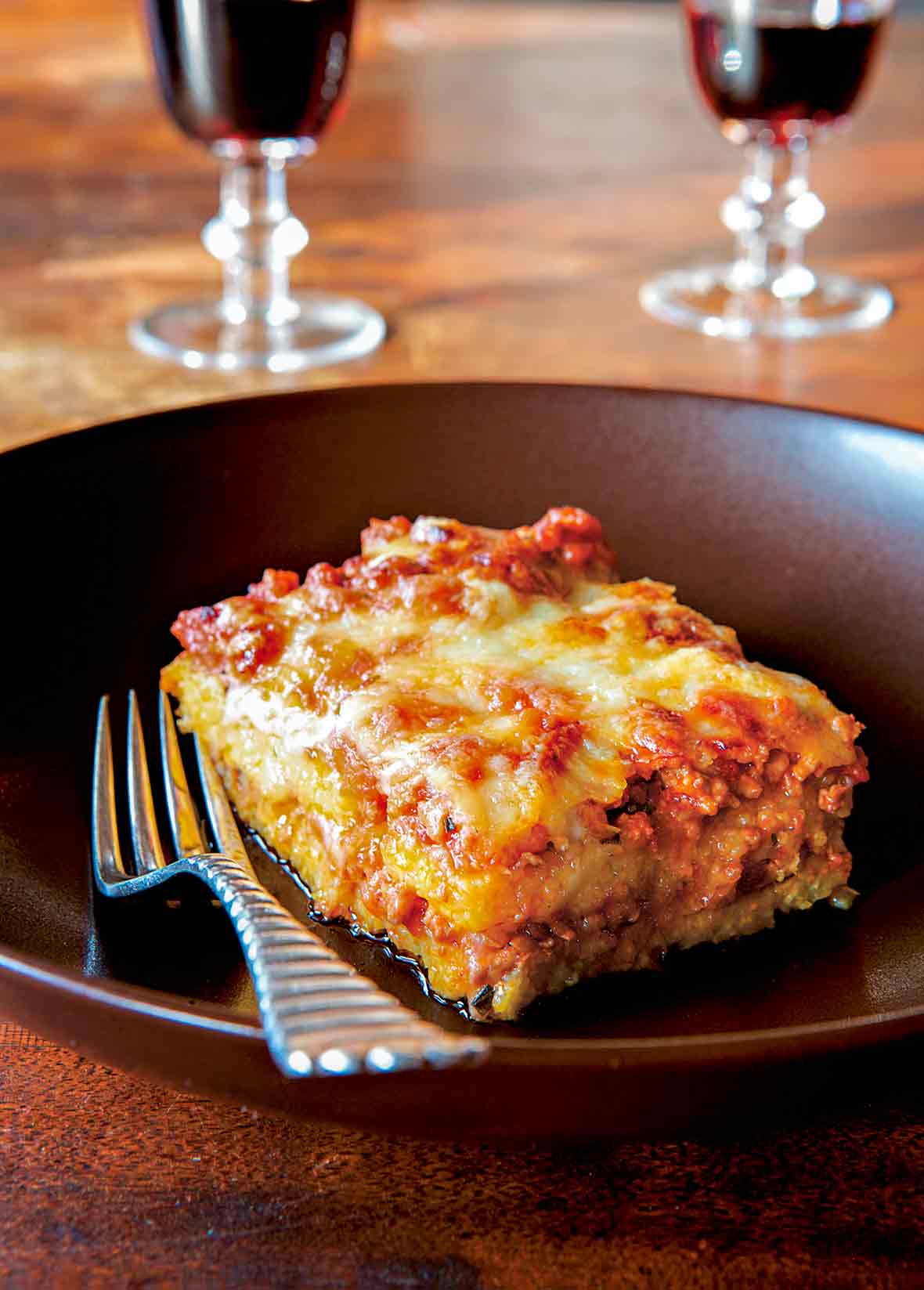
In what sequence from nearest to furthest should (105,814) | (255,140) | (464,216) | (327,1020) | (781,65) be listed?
1. (327,1020)
2. (105,814)
3. (255,140)
4. (781,65)
5. (464,216)

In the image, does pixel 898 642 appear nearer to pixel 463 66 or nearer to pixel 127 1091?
pixel 127 1091

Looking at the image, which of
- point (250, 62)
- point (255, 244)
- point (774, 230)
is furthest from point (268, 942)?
point (774, 230)

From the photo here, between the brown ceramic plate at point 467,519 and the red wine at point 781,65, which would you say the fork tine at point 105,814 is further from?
the red wine at point 781,65

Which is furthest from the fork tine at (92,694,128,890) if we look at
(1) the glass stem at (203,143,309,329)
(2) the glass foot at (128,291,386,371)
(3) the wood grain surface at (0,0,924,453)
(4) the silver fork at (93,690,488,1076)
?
(1) the glass stem at (203,143,309,329)

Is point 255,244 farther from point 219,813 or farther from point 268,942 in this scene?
point 268,942

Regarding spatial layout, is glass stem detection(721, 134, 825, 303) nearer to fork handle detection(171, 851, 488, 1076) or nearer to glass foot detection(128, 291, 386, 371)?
glass foot detection(128, 291, 386, 371)

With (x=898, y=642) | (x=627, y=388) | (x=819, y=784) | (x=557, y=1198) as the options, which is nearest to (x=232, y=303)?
(x=627, y=388)

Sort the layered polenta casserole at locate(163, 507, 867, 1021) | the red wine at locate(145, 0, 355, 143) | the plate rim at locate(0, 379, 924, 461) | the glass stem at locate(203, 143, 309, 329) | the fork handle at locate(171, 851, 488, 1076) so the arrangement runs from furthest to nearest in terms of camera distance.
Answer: the glass stem at locate(203, 143, 309, 329) → the red wine at locate(145, 0, 355, 143) → the plate rim at locate(0, 379, 924, 461) → the layered polenta casserole at locate(163, 507, 867, 1021) → the fork handle at locate(171, 851, 488, 1076)
